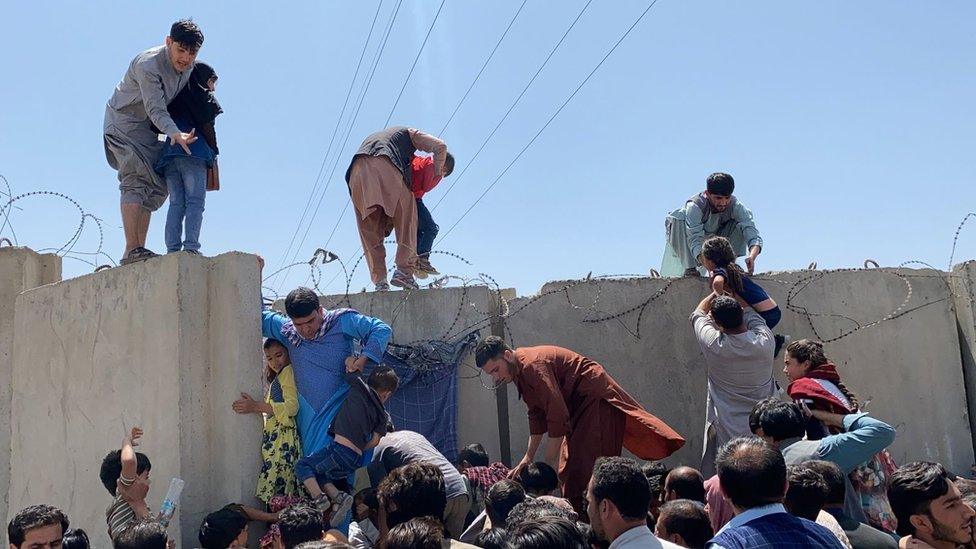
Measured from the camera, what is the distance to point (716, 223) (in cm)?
744

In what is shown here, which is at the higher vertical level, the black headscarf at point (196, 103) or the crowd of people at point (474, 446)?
the black headscarf at point (196, 103)

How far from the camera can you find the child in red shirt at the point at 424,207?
24.8ft

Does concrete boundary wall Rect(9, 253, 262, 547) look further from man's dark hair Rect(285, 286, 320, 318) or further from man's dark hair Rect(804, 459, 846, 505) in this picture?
man's dark hair Rect(804, 459, 846, 505)

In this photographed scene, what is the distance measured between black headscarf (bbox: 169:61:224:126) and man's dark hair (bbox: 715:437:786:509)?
14.5 feet

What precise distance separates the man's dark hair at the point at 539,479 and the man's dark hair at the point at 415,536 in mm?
2207

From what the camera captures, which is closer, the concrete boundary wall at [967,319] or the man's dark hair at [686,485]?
the man's dark hair at [686,485]

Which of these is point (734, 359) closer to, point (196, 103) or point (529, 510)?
point (529, 510)

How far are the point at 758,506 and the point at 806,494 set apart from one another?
0.52 meters

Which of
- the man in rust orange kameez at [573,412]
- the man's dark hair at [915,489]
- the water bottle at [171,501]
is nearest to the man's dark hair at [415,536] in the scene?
the man's dark hair at [915,489]

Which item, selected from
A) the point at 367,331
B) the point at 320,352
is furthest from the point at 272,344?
the point at 367,331

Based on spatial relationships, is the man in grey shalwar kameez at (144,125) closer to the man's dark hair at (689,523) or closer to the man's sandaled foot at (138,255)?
the man's sandaled foot at (138,255)

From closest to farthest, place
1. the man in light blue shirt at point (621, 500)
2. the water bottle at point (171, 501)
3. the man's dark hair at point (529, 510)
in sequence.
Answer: the man in light blue shirt at point (621, 500)
the man's dark hair at point (529, 510)
the water bottle at point (171, 501)

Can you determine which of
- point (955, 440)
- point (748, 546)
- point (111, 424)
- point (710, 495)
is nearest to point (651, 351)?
point (955, 440)

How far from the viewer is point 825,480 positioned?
386 centimetres
